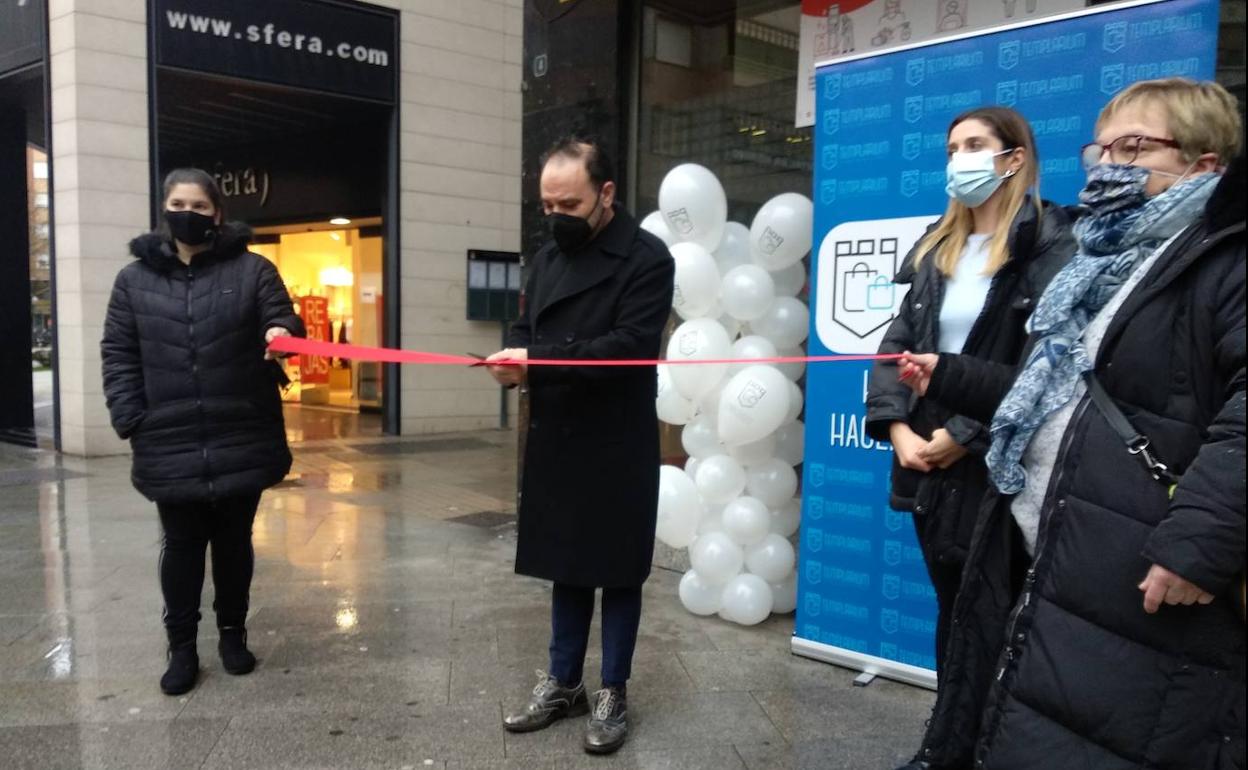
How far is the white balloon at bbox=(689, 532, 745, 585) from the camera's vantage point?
4012 mm

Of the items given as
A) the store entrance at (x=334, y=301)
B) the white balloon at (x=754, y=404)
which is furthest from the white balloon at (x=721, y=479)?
the store entrance at (x=334, y=301)

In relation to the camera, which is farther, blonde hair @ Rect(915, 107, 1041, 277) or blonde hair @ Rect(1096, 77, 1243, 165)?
blonde hair @ Rect(915, 107, 1041, 277)

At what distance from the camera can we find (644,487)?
2.92 metres

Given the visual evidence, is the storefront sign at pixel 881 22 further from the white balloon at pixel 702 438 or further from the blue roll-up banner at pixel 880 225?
the white balloon at pixel 702 438

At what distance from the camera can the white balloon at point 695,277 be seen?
4.05 meters

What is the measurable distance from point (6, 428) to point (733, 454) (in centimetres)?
984

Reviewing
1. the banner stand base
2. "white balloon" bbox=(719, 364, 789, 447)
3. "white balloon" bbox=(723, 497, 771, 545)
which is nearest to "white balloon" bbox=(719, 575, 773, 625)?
"white balloon" bbox=(723, 497, 771, 545)

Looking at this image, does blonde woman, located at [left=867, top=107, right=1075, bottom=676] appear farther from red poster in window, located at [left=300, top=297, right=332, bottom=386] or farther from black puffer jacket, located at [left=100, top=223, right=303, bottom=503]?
red poster in window, located at [left=300, top=297, right=332, bottom=386]

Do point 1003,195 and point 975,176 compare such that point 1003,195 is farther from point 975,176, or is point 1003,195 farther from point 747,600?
point 747,600

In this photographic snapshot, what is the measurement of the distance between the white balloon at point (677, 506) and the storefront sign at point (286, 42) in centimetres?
732

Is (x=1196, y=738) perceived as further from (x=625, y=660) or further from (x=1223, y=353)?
(x=625, y=660)

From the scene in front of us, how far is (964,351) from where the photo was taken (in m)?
2.33

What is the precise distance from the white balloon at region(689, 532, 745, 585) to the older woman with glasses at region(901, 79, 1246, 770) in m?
2.04

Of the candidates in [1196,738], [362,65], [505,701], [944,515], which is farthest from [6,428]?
[1196,738]
